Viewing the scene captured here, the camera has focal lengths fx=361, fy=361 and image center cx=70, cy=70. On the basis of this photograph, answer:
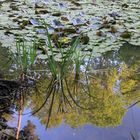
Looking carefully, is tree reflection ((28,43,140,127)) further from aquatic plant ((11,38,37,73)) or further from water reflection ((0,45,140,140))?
aquatic plant ((11,38,37,73))

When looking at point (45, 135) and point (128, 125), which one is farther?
point (128, 125)

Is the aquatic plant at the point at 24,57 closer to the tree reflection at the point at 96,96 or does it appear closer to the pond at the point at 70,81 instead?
the pond at the point at 70,81

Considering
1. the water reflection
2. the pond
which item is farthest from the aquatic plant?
the water reflection

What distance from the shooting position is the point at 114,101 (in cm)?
308

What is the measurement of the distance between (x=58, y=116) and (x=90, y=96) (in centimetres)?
44

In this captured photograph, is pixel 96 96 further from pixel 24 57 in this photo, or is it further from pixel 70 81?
pixel 24 57

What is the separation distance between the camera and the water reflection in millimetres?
2744

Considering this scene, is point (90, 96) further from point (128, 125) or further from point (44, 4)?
point (44, 4)

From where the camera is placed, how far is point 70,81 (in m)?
3.43

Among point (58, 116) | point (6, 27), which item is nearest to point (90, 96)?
point (58, 116)

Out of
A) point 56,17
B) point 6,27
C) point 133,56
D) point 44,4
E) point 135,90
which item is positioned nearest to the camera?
point 135,90

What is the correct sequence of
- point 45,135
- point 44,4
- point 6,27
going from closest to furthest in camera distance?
1. point 45,135
2. point 6,27
3. point 44,4

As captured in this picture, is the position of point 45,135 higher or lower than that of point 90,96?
lower

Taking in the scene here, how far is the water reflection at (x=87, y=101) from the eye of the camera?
2744 mm
